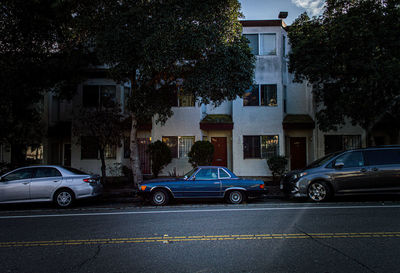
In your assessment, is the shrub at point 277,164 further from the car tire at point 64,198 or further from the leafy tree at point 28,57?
the leafy tree at point 28,57

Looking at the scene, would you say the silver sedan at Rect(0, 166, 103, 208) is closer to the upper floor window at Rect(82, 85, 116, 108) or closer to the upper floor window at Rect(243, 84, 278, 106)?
the upper floor window at Rect(82, 85, 116, 108)

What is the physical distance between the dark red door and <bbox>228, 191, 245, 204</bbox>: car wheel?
29.1 ft

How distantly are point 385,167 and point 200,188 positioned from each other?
6.25m

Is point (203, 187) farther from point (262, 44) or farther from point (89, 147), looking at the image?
point (262, 44)

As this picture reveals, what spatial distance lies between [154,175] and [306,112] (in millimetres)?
10083

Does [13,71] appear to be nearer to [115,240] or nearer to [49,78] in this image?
[49,78]

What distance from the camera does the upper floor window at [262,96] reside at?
17.8 meters

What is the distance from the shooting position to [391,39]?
1280 centimetres

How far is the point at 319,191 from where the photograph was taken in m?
10.1

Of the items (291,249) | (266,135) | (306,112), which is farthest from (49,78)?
(306,112)

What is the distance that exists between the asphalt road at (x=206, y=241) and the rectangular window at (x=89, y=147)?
283 inches

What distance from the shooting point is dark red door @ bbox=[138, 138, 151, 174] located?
18.0 meters

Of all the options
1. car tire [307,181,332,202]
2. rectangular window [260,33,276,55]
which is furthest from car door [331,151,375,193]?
rectangular window [260,33,276,55]

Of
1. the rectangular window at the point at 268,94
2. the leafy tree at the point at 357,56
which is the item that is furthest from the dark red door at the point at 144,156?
the leafy tree at the point at 357,56
